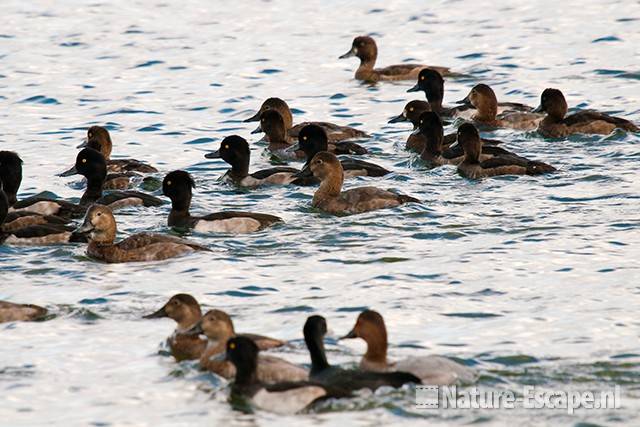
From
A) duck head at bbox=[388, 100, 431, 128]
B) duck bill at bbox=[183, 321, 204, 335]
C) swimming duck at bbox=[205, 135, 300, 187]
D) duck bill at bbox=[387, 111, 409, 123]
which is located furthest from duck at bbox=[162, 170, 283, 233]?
duck bill at bbox=[387, 111, 409, 123]

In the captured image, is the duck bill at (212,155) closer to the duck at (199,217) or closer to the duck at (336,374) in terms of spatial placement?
the duck at (199,217)

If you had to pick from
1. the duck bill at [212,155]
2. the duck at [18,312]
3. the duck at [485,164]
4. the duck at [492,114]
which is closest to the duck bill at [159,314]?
the duck at [18,312]

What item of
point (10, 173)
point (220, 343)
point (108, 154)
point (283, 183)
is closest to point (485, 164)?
point (283, 183)

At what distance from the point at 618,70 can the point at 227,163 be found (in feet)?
29.9

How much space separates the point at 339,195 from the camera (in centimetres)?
1947

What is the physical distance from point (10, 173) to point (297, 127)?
18.2ft

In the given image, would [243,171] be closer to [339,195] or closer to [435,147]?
[339,195]

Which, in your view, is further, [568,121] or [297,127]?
[297,127]

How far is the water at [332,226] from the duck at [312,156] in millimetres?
388

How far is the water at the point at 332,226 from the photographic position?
514 inches

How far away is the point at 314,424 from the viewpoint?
465 inches

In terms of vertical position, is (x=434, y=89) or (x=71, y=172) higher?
(x=434, y=89)

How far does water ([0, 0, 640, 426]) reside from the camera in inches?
514

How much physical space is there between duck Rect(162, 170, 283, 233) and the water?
22cm
